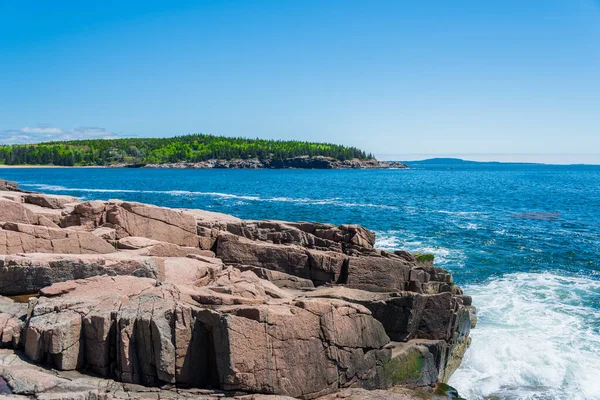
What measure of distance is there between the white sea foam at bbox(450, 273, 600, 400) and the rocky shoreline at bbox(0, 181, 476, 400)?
1.23 m

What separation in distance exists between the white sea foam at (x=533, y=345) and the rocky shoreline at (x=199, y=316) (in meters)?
1.23

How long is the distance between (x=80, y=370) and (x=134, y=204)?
11.2 metres

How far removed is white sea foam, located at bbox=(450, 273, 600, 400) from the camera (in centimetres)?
1962

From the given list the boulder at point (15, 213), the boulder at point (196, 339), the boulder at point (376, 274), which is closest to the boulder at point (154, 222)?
the boulder at point (15, 213)

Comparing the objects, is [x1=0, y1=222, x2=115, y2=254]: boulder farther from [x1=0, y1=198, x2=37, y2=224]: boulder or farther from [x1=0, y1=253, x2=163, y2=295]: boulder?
[x1=0, y1=198, x2=37, y2=224]: boulder

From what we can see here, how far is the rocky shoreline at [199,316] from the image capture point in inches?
533

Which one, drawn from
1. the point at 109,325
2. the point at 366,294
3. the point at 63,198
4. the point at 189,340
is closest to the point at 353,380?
the point at 366,294

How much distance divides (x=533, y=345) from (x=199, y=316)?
15.7 m

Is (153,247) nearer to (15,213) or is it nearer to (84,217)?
(84,217)

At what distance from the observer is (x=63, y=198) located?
2886 cm

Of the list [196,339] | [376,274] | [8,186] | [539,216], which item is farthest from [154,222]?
[539,216]

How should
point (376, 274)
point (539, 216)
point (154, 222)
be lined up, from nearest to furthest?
point (376, 274) < point (154, 222) < point (539, 216)

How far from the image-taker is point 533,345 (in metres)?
22.6

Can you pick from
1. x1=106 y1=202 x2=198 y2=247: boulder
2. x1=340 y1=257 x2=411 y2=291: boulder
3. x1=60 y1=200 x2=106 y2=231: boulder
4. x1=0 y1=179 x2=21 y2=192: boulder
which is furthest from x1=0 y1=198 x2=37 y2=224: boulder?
x1=0 y1=179 x2=21 y2=192: boulder
